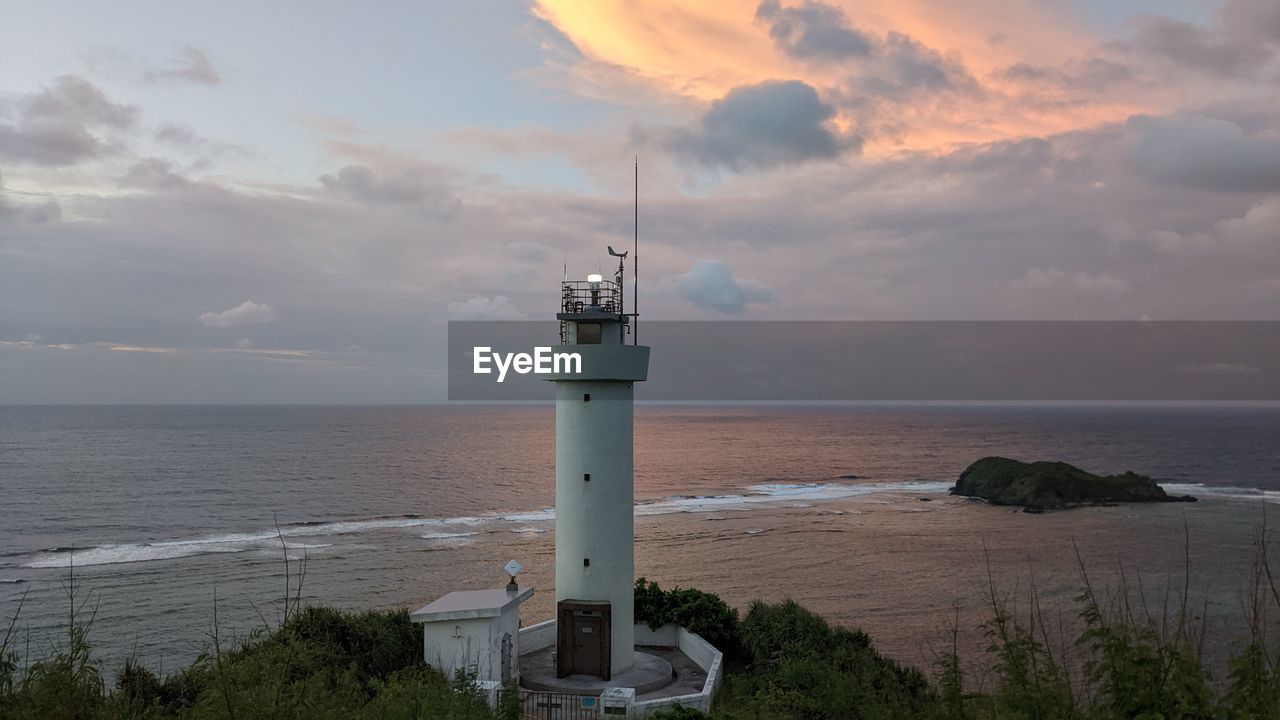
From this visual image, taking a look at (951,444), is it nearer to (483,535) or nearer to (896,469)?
(896,469)

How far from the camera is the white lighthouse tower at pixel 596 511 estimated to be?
16.3 metres

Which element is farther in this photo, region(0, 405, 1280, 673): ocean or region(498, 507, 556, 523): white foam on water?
region(498, 507, 556, 523): white foam on water

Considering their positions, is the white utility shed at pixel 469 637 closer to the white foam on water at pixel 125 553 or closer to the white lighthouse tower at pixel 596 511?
the white lighthouse tower at pixel 596 511

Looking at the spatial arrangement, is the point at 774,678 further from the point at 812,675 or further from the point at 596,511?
the point at 596,511

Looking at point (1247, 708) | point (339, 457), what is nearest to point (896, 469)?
point (339, 457)

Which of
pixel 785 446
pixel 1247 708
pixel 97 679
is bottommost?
pixel 785 446

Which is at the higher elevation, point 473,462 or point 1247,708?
point 1247,708

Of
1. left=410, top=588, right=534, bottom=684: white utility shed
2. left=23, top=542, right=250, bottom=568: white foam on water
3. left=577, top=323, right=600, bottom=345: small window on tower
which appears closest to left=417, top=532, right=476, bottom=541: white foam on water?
left=23, top=542, right=250, bottom=568: white foam on water

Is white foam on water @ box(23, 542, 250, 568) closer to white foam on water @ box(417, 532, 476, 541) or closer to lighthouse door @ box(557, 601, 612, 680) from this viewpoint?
white foam on water @ box(417, 532, 476, 541)

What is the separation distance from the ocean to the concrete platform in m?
6.32

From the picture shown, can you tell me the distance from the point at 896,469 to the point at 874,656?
77050 millimetres

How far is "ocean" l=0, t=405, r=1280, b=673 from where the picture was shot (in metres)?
31.8

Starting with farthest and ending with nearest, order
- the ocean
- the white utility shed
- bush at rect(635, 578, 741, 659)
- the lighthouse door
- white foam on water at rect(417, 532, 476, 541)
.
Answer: white foam on water at rect(417, 532, 476, 541)
the ocean
bush at rect(635, 578, 741, 659)
the lighthouse door
the white utility shed

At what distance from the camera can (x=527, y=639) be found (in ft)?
58.9
